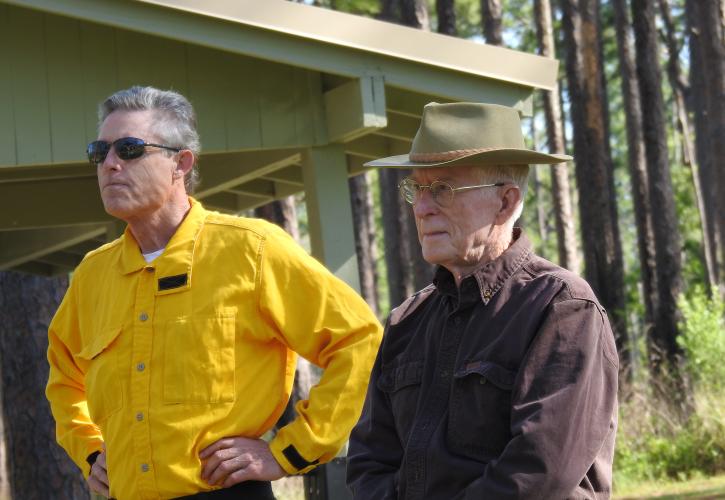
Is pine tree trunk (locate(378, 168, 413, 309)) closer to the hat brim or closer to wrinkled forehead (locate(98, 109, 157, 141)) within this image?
wrinkled forehead (locate(98, 109, 157, 141))

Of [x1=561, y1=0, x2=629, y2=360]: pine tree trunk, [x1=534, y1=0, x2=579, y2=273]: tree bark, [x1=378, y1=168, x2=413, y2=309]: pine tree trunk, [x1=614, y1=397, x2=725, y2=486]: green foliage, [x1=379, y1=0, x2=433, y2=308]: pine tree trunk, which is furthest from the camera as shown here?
[x1=378, y1=168, x2=413, y2=309]: pine tree trunk

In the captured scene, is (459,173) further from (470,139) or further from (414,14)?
(414,14)

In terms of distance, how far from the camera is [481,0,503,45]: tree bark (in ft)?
66.9

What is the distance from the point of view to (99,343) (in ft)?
13.1

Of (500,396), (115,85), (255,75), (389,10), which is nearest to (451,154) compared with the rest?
(500,396)

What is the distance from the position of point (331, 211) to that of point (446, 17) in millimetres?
11931

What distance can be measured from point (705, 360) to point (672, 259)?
717cm

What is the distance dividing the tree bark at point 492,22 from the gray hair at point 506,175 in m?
17.3

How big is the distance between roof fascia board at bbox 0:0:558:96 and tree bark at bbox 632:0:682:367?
1591 centimetres

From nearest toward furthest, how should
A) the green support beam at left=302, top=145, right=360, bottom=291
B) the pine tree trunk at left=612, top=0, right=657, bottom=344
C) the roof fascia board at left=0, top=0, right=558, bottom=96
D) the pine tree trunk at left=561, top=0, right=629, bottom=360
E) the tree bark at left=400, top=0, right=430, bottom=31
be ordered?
1. the roof fascia board at left=0, top=0, right=558, bottom=96
2. the green support beam at left=302, top=145, right=360, bottom=291
3. the tree bark at left=400, top=0, right=430, bottom=31
4. the pine tree trunk at left=561, top=0, right=629, bottom=360
5. the pine tree trunk at left=612, top=0, right=657, bottom=344

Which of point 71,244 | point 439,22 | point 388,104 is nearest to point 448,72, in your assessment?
point 388,104

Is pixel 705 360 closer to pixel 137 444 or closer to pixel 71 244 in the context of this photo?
pixel 71 244

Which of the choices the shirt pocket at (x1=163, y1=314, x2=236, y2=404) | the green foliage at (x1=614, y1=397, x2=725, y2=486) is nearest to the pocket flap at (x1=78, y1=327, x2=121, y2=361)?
the shirt pocket at (x1=163, y1=314, x2=236, y2=404)

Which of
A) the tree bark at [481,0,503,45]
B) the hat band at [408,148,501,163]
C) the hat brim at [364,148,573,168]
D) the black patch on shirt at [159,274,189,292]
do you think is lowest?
the black patch on shirt at [159,274,189,292]
